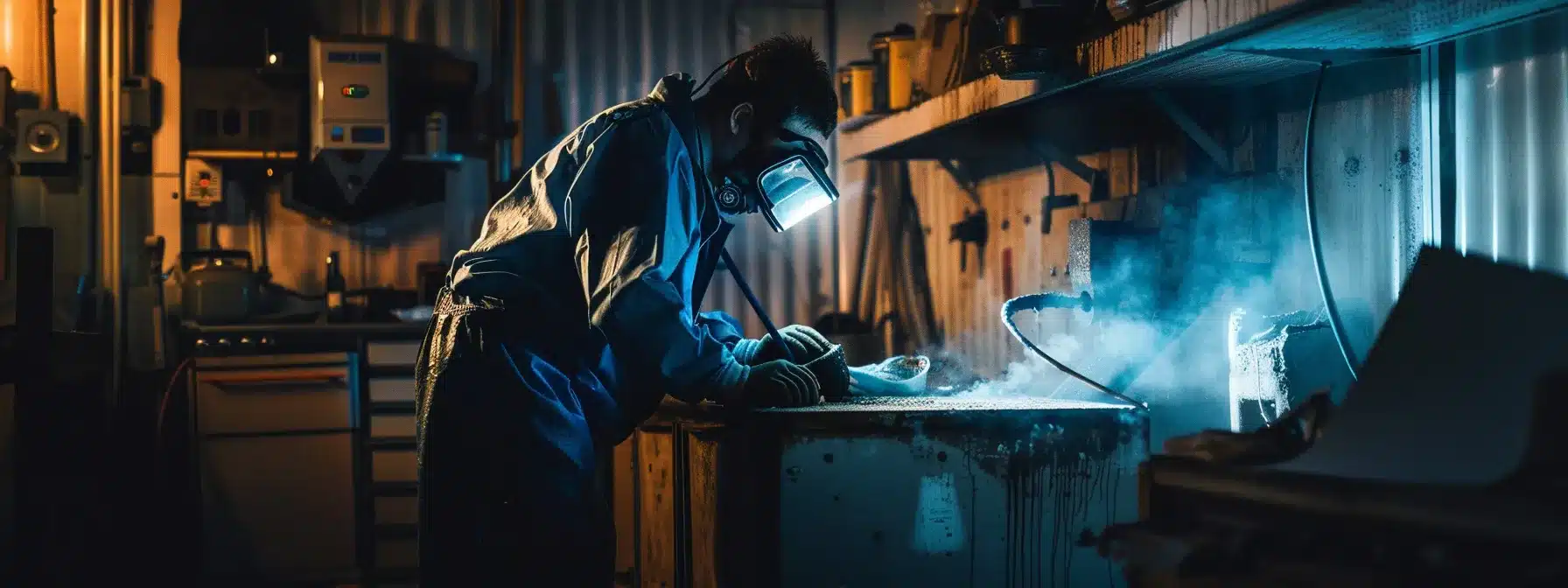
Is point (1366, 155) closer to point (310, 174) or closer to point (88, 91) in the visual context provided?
point (310, 174)

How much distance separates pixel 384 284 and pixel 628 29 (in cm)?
163

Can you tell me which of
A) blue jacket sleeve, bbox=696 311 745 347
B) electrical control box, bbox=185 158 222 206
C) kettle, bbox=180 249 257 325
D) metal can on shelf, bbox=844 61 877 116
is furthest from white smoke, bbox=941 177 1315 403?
electrical control box, bbox=185 158 222 206

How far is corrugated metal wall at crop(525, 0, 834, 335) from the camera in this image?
5.45m

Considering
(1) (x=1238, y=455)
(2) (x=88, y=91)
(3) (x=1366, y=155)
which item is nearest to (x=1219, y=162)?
(3) (x=1366, y=155)

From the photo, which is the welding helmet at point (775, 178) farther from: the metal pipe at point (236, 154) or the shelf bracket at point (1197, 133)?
the metal pipe at point (236, 154)

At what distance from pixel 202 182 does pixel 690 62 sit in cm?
222

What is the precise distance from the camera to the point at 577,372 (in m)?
2.29

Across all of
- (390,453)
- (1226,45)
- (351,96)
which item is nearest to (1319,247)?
(1226,45)

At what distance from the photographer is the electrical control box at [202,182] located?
5.22 metres

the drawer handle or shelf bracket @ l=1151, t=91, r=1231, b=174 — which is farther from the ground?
shelf bracket @ l=1151, t=91, r=1231, b=174

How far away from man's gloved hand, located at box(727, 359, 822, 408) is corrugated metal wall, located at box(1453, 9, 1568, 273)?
1138 millimetres

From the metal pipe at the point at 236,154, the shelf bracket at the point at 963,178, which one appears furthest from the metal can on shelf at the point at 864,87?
the metal pipe at the point at 236,154

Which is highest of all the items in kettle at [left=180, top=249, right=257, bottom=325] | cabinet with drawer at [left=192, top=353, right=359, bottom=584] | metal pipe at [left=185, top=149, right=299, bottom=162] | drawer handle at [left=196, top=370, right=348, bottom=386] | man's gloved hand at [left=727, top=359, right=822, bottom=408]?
metal pipe at [left=185, top=149, right=299, bottom=162]

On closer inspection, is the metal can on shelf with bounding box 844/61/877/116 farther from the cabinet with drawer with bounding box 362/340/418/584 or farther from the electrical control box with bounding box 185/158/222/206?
the electrical control box with bounding box 185/158/222/206
